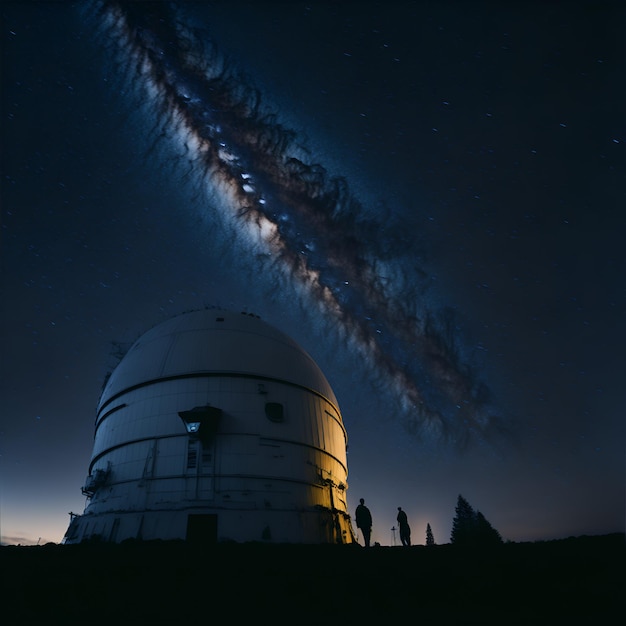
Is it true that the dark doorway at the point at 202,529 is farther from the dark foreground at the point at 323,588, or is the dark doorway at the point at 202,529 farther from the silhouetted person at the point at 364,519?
the silhouetted person at the point at 364,519

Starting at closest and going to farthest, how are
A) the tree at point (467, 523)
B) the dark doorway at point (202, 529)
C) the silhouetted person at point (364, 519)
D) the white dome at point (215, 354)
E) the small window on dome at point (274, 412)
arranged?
the dark doorway at point (202, 529)
the silhouetted person at point (364, 519)
the small window on dome at point (274, 412)
the white dome at point (215, 354)
the tree at point (467, 523)

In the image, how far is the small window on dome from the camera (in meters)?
17.3

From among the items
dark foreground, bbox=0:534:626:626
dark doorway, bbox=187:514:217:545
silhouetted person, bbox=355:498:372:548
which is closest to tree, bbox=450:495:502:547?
silhouetted person, bbox=355:498:372:548

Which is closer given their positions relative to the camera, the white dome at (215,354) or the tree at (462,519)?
the white dome at (215,354)

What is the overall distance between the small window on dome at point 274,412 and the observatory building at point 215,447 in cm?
5

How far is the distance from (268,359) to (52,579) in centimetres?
1269

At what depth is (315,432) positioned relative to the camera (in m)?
18.4

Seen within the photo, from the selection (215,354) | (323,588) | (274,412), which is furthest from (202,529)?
(323,588)

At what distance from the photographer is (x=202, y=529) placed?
14078 millimetres

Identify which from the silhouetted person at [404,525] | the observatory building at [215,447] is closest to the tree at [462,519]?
the observatory building at [215,447]

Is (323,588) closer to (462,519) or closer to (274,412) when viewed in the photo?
(274,412)

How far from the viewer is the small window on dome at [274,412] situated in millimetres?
17266

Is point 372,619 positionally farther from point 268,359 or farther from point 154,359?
point 154,359

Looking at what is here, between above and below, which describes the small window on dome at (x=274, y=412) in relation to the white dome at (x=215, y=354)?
below
